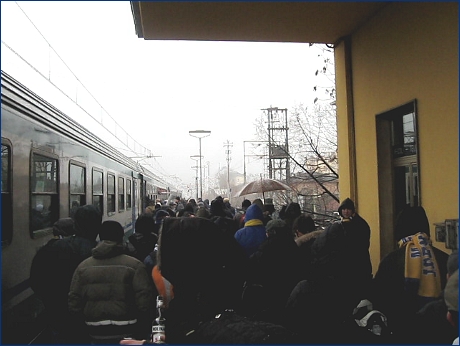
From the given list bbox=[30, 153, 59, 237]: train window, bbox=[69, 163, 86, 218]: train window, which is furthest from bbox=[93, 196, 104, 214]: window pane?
bbox=[30, 153, 59, 237]: train window

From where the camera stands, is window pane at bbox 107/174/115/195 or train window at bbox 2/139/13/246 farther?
window pane at bbox 107/174/115/195

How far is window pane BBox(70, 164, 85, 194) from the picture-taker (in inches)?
283

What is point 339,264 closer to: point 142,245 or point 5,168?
point 142,245

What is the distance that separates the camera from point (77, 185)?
7559 millimetres

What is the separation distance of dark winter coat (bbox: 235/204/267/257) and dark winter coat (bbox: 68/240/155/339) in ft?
7.55

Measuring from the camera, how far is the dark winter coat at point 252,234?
5953mm

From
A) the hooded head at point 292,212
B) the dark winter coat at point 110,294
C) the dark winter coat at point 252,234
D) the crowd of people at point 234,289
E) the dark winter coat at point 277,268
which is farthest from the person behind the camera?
the hooded head at point 292,212

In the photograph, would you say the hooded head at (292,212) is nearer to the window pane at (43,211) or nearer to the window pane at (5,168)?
the window pane at (43,211)

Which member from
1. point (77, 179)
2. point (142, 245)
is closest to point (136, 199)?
point (77, 179)

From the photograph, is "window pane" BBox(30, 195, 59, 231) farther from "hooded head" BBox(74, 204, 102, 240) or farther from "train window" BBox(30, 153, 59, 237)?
"hooded head" BBox(74, 204, 102, 240)

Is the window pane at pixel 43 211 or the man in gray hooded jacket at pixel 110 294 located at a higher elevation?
the window pane at pixel 43 211

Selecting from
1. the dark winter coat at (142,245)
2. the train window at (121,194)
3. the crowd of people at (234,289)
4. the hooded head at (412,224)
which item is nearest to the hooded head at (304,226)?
the crowd of people at (234,289)

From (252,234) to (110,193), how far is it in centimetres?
588

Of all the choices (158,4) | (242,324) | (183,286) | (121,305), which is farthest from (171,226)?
(158,4)
